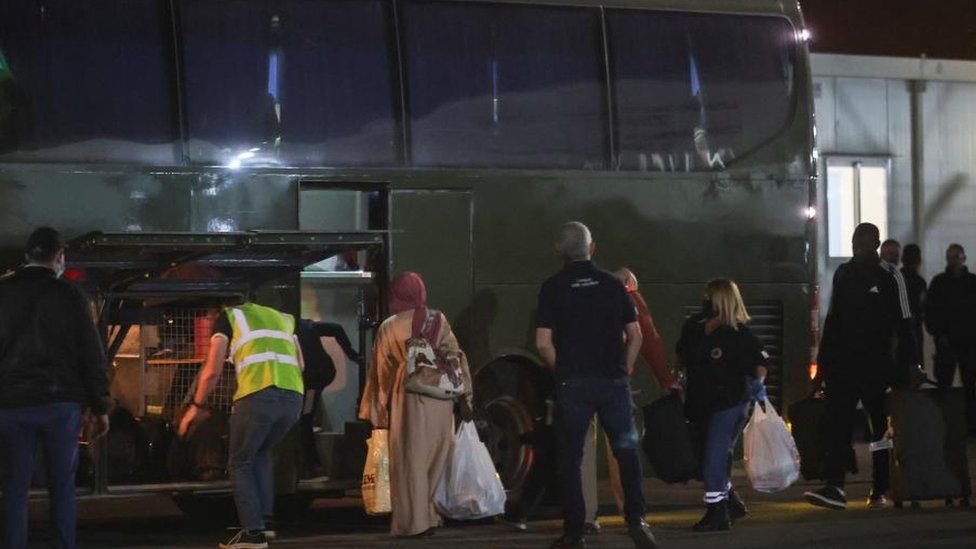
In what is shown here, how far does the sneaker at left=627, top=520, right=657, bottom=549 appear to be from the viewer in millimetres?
10867

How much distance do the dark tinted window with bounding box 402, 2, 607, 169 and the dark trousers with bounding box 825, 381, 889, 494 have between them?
233cm

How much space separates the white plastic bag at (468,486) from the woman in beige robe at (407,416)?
72 mm

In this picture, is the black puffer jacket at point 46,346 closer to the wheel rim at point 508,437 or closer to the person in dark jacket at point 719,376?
the person in dark jacket at point 719,376

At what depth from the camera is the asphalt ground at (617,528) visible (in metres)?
11.6

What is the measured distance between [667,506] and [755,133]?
280 centimetres

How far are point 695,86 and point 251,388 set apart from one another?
14.9ft

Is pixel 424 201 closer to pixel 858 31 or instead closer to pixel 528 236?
pixel 528 236

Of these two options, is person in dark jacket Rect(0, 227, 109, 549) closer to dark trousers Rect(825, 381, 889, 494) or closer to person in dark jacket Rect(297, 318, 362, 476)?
person in dark jacket Rect(297, 318, 362, 476)

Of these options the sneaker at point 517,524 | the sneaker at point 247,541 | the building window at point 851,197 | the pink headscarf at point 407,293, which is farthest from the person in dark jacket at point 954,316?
the sneaker at point 247,541

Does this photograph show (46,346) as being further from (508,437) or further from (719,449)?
(508,437)

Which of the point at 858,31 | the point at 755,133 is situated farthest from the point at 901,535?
the point at 858,31

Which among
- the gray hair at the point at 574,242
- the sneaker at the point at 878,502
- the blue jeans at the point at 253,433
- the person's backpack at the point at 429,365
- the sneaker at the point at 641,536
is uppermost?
the gray hair at the point at 574,242

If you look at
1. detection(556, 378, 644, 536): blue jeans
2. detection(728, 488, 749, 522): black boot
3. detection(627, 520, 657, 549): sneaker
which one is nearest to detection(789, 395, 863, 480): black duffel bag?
detection(728, 488, 749, 522): black boot

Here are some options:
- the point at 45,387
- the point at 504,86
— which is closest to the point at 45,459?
the point at 45,387
